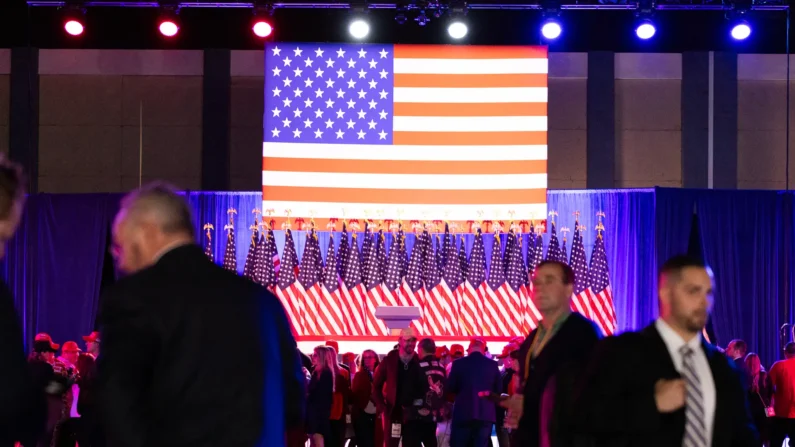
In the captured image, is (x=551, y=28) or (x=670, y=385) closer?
(x=670, y=385)

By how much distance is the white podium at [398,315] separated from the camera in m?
15.5

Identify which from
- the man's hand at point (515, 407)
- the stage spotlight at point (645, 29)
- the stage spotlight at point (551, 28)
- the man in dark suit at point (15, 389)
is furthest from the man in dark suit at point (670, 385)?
the stage spotlight at point (645, 29)

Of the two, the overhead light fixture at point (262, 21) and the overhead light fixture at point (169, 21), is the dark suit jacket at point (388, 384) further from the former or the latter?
the overhead light fixture at point (169, 21)

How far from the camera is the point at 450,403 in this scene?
37.6 ft

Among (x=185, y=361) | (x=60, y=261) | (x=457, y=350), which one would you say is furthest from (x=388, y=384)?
(x=185, y=361)

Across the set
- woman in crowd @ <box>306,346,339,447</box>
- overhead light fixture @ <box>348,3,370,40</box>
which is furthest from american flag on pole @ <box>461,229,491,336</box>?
woman in crowd @ <box>306,346,339,447</box>

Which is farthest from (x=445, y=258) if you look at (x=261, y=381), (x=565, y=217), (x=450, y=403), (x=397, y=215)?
(x=261, y=381)

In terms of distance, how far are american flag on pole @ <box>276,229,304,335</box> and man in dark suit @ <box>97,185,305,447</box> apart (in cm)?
1325

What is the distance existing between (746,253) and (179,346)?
1535 centimetres

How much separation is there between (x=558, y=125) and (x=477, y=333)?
4.07 m

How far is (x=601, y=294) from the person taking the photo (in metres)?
16.4

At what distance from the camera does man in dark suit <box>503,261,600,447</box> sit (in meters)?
5.54

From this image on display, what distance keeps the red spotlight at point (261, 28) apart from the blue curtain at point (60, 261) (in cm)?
377

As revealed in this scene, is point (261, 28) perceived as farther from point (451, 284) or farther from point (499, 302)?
point (499, 302)
